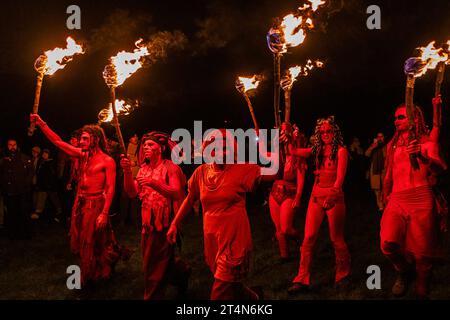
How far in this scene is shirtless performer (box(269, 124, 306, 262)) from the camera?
25.6 feet

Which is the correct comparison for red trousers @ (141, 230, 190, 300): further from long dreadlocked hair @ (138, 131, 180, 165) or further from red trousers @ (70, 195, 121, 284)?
red trousers @ (70, 195, 121, 284)

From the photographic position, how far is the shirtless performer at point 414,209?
18.6 ft

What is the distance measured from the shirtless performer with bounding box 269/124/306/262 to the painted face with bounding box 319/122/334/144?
0.88 meters

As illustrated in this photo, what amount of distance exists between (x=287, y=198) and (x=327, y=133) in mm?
1479

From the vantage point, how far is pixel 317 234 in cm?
651

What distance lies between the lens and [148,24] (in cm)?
1670

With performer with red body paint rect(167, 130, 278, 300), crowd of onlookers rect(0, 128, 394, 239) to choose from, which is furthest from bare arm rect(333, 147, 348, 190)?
crowd of onlookers rect(0, 128, 394, 239)

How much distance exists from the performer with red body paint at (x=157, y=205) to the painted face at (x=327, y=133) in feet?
6.35

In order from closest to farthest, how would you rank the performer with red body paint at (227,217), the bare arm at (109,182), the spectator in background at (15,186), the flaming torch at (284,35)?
the flaming torch at (284,35) < the performer with red body paint at (227,217) < the bare arm at (109,182) < the spectator in background at (15,186)

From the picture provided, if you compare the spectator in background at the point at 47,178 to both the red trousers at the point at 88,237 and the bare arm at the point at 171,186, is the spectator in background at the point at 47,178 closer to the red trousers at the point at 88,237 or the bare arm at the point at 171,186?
the red trousers at the point at 88,237

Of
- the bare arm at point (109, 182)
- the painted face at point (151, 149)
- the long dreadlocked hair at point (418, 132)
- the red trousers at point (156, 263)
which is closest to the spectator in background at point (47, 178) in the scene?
the bare arm at point (109, 182)

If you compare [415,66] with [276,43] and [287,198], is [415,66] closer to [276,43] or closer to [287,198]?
[276,43]

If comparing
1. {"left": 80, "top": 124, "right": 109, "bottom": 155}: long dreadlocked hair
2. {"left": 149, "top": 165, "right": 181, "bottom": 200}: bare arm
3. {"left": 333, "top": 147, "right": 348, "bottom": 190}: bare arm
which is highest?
{"left": 80, "top": 124, "right": 109, "bottom": 155}: long dreadlocked hair
